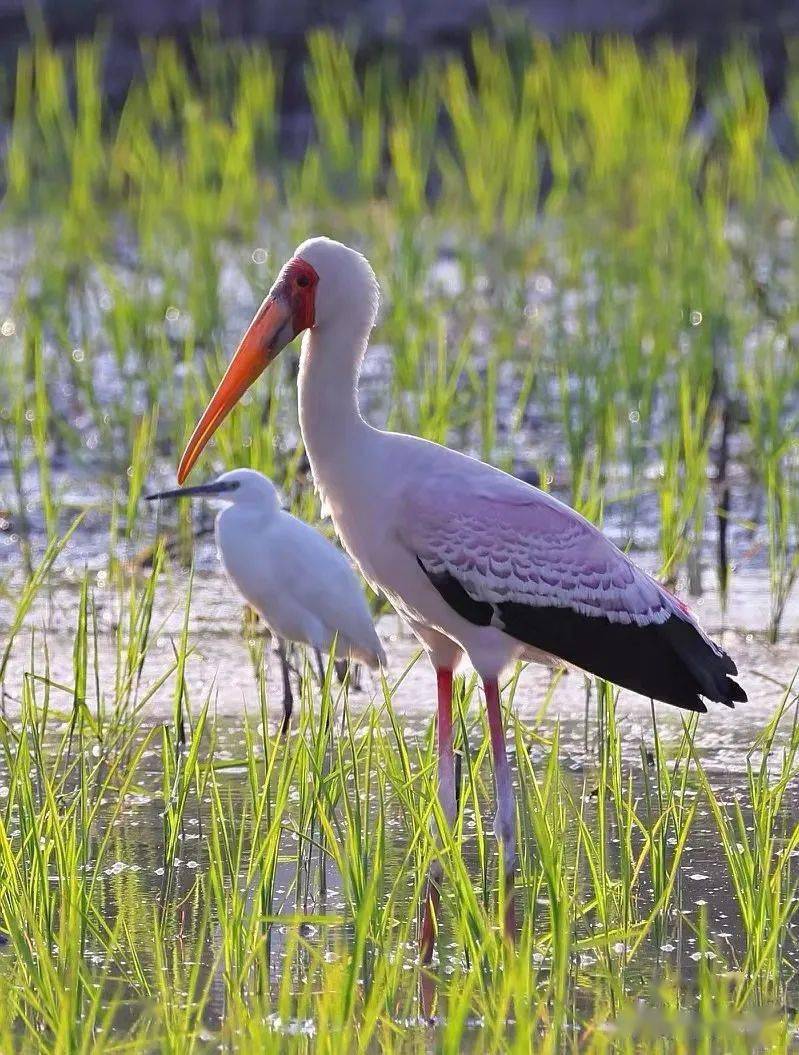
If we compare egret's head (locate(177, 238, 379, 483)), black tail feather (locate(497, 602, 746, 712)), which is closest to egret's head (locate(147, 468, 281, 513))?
egret's head (locate(177, 238, 379, 483))

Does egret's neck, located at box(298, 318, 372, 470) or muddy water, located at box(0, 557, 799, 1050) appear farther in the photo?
egret's neck, located at box(298, 318, 372, 470)

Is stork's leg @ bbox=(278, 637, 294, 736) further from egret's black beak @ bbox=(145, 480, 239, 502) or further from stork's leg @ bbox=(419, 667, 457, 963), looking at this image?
stork's leg @ bbox=(419, 667, 457, 963)

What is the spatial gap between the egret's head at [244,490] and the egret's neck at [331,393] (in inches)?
47.9

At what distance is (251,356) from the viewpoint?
4.07m

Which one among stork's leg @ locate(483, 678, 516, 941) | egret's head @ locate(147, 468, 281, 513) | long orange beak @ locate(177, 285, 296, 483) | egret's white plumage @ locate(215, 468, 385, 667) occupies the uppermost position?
long orange beak @ locate(177, 285, 296, 483)

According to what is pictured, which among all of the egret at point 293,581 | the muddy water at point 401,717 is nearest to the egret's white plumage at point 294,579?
the egret at point 293,581

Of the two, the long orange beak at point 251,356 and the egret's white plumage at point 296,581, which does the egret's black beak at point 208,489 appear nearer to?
the egret's white plumage at point 296,581

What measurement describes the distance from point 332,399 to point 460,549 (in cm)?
36

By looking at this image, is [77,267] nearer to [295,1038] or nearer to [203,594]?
[203,594]

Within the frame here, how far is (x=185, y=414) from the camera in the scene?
229 inches

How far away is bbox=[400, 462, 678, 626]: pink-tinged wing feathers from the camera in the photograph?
3893 mm

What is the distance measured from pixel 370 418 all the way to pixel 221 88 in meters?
4.05

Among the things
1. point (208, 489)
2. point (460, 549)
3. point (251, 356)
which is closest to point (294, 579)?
point (208, 489)

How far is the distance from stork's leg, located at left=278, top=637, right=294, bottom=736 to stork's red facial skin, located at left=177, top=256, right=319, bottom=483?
951 millimetres
